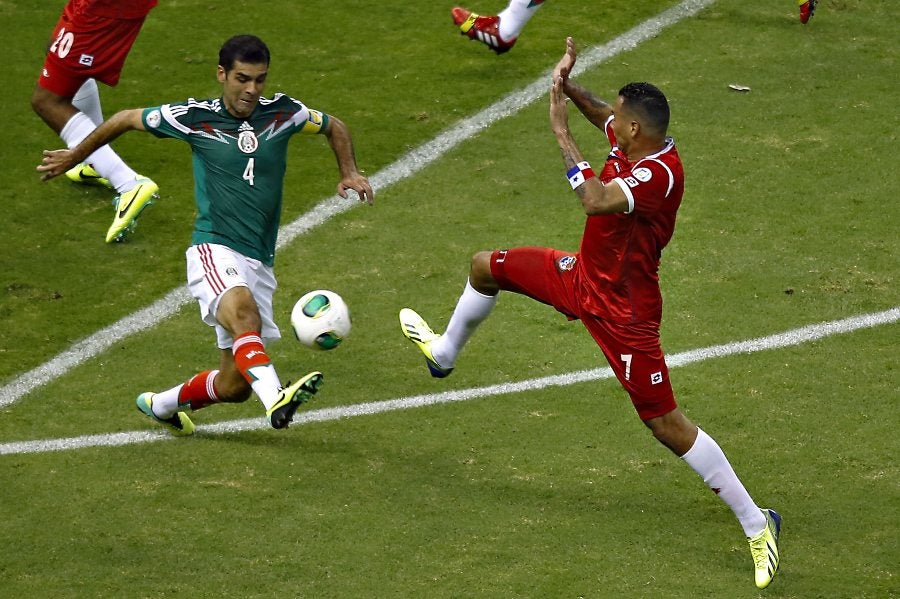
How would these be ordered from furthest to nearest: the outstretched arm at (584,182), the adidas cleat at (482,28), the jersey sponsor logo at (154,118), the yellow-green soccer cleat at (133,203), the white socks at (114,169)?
the adidas cleat at (482,28) → the white socks at (114,169) → the yellow-green soccer cleat at (133,203) → the jersey sponsor logo at (154,118) → the outstretched arm at (584,182)

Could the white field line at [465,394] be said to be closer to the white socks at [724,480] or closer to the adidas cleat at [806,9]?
the white socks at [724,480]

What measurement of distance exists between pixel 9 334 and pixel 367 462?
2.68 m

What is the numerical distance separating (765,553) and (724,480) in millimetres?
378

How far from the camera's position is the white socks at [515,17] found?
11398 mm

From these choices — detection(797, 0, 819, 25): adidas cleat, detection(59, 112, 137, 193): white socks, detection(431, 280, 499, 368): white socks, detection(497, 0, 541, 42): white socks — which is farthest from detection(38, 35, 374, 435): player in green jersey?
detection(797, 0, 819, 25): adidas cleat

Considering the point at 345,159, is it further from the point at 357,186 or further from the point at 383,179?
the point at 383,179

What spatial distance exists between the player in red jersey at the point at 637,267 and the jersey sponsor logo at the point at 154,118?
209 cm

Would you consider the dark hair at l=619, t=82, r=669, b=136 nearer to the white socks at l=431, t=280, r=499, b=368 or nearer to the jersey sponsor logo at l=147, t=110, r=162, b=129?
the white socks at l=431, t=280, r=499, b=368

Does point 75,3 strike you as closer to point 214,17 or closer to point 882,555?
point 214,17

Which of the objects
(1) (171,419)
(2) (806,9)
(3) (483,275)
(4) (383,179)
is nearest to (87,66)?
(4) (383,179)

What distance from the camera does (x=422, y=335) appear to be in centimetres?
820

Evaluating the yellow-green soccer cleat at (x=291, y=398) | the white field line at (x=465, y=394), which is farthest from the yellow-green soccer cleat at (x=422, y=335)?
the yellow-green soccer cleat at (x=291, y=398)

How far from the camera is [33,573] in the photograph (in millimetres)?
6602

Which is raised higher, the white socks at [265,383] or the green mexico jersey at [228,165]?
the green mexico jersey at [228,165]
